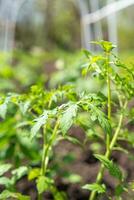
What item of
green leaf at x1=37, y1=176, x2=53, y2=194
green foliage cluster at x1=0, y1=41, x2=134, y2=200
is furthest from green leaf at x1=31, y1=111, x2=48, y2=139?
green leaf at x1=37, y1=176, x2=53, y2=194

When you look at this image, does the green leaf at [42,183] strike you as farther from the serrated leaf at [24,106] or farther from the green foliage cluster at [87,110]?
the serrated leaf at [24,106]

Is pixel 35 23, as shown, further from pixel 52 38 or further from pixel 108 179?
pixel 108 179

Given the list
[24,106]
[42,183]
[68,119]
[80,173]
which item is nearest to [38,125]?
[68,119]

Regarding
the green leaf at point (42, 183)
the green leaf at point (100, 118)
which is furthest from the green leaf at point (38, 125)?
the green leaf at point (42, 183)

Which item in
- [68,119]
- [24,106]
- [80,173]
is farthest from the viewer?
[80,173]

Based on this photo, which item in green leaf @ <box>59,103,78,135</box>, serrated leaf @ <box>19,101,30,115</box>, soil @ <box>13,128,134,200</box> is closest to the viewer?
green leaf @ <box>59,103,78,135</box>

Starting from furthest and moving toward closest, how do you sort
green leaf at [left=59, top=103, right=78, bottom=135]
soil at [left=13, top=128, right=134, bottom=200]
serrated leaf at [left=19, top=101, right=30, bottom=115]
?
soil at [left=13, top=128, right=134, bottom=200] < serrated leaf at [left=19, top=101, right=30, bottom=115] < green leaf at [left=59, top=103, right=78, bottom=135]

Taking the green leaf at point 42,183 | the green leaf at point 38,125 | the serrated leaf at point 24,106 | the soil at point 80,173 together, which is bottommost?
the soil at point 80,173

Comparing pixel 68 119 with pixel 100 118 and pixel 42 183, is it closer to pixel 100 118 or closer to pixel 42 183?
pixel 100 118

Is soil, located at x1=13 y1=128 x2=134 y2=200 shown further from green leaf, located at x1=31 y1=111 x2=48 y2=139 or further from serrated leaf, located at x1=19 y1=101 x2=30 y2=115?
green leaf, located at x1=31 y1=111 x2=48 y2=139

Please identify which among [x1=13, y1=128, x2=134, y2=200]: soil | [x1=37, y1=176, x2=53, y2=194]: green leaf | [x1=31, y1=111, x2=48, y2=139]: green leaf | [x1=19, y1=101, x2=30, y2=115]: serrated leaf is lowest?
[x1=13, y1=128, x2=134, y2=200]: soil

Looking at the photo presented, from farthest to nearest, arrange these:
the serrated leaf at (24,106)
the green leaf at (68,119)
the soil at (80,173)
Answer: the soil at (80,173), the serrated leaf at (24,106), the green leaf at (68,119)

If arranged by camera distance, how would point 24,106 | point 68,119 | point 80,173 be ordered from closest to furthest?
point 68,119 → point 24,106 → point 80,173

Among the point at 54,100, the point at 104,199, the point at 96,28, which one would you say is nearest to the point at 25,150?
the point at 104,199
